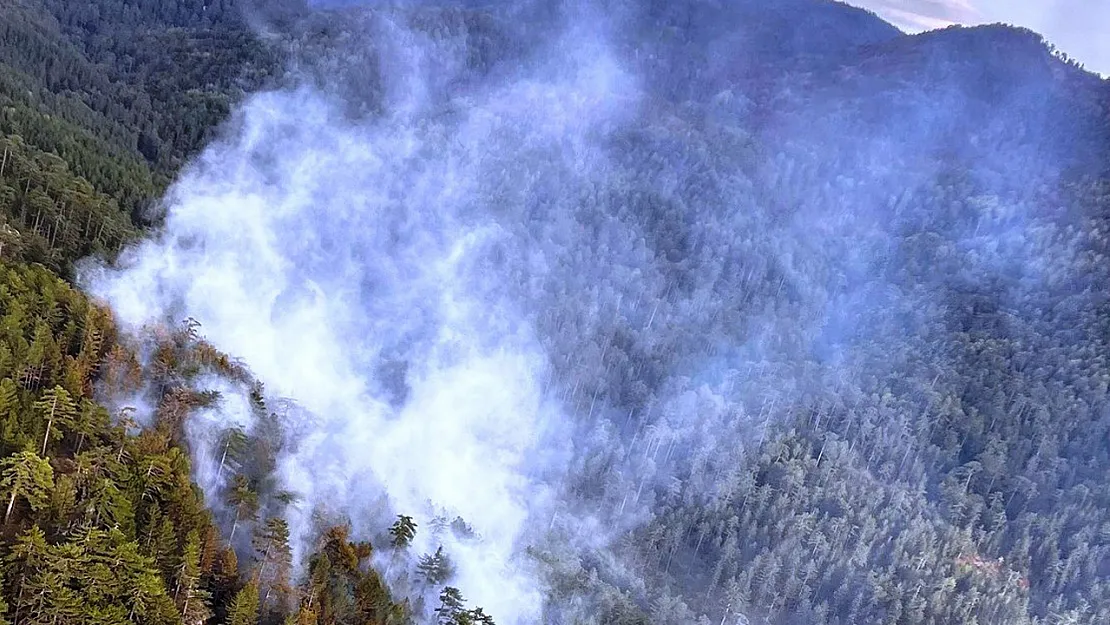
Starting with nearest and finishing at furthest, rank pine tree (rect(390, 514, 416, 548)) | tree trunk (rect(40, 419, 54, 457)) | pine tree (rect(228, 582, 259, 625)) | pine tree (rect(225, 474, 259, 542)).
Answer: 1. pine tree (rect(228, 582, 259, 625))
2. tree trunk (rect(40, 419, 54, 457))
3. pine tree (rect(225, 474, 259, 542))
4. pine tree (rect(390, 514, 416, 548))

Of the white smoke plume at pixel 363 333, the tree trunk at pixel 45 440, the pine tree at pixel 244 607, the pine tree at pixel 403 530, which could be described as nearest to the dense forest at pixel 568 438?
the pine tree at pixel 244 607

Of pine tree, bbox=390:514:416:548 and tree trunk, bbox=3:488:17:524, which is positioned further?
pine tree, bbox=390:514:416:548

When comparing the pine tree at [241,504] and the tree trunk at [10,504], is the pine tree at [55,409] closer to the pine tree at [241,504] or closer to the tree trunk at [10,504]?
the tree trunk at [10,504]

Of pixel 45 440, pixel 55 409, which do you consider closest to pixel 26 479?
pixel 45 440

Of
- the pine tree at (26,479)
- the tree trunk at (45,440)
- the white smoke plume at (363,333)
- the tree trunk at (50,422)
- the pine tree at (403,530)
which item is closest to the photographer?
the pine tree at (26,479)

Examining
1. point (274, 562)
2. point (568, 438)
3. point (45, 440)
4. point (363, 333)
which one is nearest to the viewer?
point (45, 440)

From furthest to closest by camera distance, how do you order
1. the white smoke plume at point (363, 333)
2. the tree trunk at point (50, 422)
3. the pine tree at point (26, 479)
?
the white smoke plume at point (363, 333)
the tree trunk at point (50, 422)
the pine tree at point (26, 479)

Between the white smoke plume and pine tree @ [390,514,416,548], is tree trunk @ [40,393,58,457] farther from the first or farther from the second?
pine tree @ [390,514,416,548]

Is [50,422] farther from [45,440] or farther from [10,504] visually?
[10,504]

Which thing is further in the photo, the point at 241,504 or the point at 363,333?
the point at 363,333

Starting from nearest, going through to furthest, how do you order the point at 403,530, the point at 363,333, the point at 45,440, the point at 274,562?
the point at 45,440 → the point at 274,562 → the point at 403,530 → the point at 363,333

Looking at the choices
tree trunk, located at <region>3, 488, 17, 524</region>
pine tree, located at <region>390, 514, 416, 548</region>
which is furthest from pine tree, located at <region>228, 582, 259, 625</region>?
pine tree, located at <region>390, 514, 416, 548</region>
